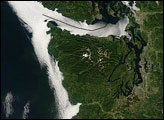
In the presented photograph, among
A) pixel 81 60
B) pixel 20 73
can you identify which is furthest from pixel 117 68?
pixel 20 73

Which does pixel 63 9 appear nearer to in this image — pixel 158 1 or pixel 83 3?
pixel 83 3

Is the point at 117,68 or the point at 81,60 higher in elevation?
the point at 81,60

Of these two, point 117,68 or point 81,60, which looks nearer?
point 81,60

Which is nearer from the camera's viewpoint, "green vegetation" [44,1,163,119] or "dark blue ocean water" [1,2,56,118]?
"dark blue ocean water" [1,2,56,118]

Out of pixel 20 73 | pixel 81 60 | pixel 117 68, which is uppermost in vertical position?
pixel 81 60

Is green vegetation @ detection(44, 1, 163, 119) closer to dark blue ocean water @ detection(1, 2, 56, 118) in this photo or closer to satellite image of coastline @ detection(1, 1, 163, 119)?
satellite image of coastline @ detection(1, 1, 163, 119)

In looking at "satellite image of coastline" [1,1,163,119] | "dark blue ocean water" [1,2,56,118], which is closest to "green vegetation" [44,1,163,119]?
"satellite image of coastline" [1,1,163,119]

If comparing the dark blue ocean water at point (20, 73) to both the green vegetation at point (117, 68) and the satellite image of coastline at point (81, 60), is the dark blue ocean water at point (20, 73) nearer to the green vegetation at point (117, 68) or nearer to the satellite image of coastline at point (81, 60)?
the satellite image of coastline at point (81, 60)

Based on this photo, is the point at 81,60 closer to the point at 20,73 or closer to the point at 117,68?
the point at 117,68
